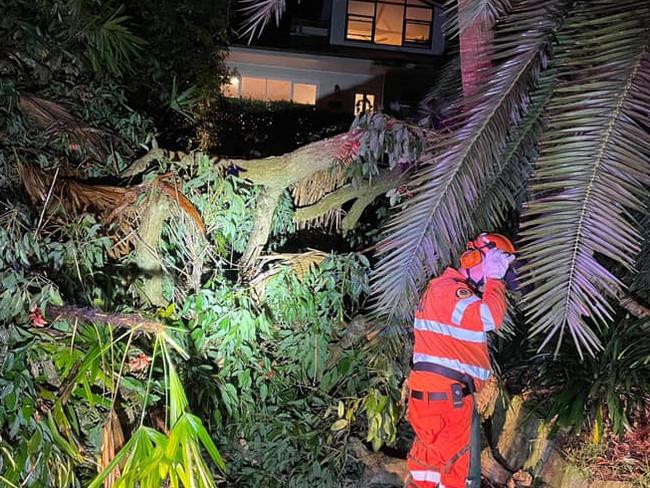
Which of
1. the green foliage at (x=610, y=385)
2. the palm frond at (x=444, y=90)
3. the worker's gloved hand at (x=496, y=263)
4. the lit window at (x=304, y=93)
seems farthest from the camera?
the lit window at (x=304, y=93)

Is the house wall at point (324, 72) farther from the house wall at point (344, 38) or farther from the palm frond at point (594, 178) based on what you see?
the palm frond at point (594, 178)

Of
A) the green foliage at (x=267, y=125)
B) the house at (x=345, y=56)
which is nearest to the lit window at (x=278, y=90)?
the house at (x=345, y=56)

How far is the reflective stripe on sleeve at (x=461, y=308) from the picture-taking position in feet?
9.68

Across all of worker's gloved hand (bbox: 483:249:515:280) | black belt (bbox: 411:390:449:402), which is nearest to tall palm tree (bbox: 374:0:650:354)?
worker's gloved hand (bbox: 483:249:515:280)

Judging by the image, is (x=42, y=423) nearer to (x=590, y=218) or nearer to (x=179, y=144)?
(x=590, y=218)

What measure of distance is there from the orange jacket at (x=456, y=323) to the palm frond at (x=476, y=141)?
0.79 meters

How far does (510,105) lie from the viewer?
6.89ft

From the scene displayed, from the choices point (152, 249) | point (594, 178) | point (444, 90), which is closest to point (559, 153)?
point (594, 178)

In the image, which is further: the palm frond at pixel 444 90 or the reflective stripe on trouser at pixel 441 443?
the palm frond at pixel 444 90

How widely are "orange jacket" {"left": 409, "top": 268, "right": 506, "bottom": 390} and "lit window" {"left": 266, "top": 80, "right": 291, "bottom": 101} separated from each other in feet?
39.1

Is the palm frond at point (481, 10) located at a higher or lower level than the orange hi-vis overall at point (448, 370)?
higher

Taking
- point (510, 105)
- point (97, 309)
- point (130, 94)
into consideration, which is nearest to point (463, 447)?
point (510, 105)

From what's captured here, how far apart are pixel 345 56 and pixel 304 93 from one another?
2.37 meters

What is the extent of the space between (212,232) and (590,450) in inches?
117
